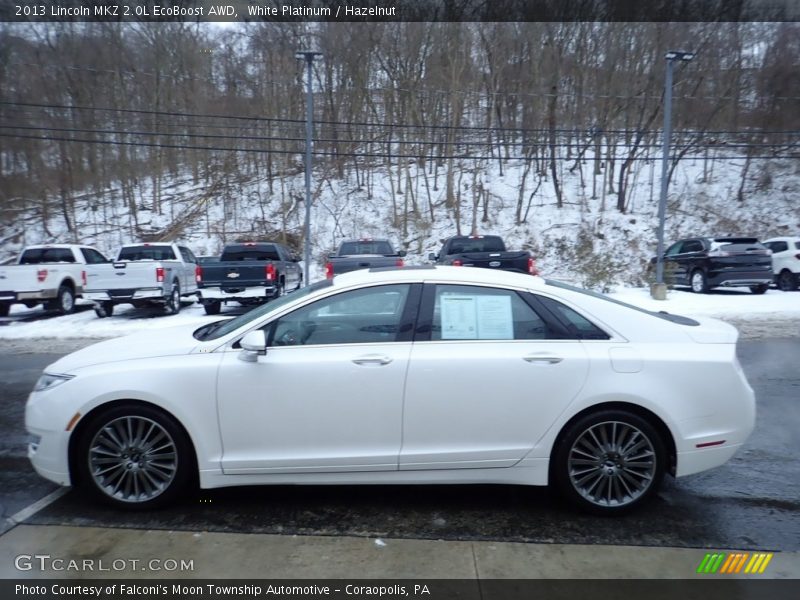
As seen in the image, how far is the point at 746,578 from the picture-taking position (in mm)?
3266

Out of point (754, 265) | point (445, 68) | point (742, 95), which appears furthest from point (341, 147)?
Result: point (754, 265)

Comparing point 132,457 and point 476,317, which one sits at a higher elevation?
point 476,317

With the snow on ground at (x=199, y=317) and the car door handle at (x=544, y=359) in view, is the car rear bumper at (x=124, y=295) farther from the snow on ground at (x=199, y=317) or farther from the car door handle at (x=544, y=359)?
the car door handle at (x=544, y=359)

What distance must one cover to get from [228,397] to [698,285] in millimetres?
18222

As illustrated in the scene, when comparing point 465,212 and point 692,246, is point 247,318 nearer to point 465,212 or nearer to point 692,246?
point 692,246

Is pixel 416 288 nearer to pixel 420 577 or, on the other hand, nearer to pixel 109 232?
pixel 420 577

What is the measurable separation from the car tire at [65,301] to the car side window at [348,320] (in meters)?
14.3

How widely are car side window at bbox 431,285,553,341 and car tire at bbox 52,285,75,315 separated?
14928 mm

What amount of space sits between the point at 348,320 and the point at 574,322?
1571mm

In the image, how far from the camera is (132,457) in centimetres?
395

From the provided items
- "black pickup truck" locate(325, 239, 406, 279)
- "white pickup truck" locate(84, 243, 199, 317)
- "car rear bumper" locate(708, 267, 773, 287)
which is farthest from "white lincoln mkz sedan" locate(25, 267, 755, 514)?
"car rear bumper" locate(708, 267, 773, 287)

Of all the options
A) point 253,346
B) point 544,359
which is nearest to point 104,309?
point 253,346

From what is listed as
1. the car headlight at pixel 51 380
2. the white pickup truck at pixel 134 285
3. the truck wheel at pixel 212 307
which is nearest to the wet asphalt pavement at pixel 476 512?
the car headlight at pixel 51 380

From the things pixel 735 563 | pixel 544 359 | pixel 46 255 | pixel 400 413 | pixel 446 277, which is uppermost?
pixel 446 277
